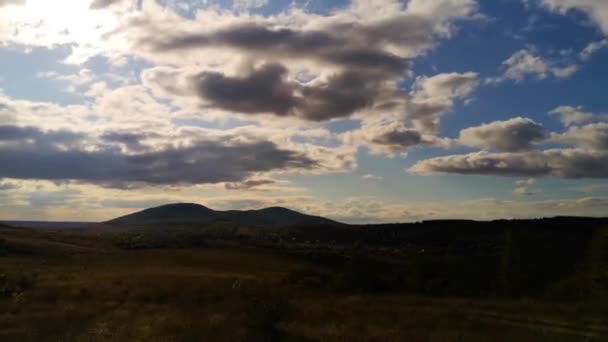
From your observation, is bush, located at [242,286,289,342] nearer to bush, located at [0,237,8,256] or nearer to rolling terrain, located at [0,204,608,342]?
rolling terrain, located at [0,204,608,342]

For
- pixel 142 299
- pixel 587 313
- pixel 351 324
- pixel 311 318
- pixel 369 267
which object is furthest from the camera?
pixel 369 267

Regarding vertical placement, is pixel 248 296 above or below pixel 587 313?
above

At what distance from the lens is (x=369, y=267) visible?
5316 centimetres

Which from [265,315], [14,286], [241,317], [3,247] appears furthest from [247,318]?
[3,247]

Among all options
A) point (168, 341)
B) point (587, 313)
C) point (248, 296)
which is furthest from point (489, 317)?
point (168, 341)

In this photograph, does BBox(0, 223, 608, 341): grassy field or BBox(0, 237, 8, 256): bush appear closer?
BBox(0, 223, 608, 341): grassy field

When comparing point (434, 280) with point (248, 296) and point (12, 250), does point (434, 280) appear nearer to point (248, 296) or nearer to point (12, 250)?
point (248, 296)

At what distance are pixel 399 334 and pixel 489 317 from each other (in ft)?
33.3

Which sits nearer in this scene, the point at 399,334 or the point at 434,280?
the point at 399,334

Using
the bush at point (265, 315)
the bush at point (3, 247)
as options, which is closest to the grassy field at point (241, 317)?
the bush at point (265, 315)

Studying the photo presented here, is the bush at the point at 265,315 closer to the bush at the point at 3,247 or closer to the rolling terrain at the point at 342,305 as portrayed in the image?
the rolling terrain at the point at 342,305

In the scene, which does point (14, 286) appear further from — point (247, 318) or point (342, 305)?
point (247, 318)

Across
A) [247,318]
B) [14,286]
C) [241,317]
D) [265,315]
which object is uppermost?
[265,315]

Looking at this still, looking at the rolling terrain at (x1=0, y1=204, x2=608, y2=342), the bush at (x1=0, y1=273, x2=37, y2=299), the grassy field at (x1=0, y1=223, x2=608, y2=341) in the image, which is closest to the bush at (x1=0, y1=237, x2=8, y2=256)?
the rolling terrain at (x1=0, y1=204, x2=608, y2=342)
